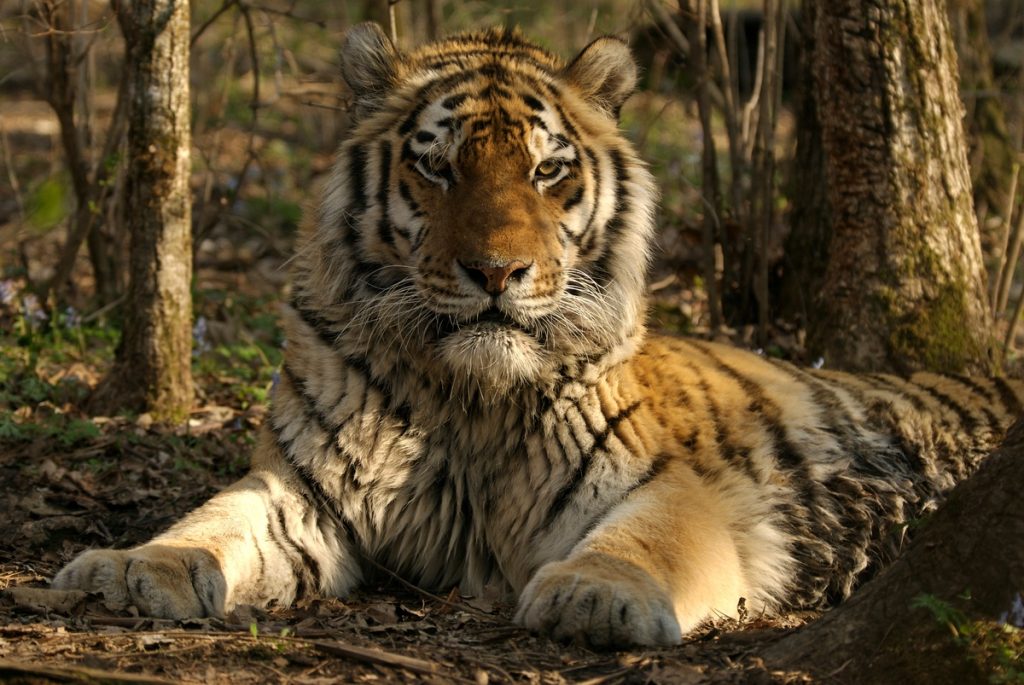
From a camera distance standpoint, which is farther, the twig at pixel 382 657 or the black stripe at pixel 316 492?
the black stripe at pixel 316 492

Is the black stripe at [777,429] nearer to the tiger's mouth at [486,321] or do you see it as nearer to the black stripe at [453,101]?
the tiger's mouth at [486,321]

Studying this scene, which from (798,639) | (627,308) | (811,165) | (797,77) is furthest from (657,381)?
(797,77)

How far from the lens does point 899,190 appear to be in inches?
199

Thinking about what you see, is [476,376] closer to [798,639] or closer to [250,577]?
[250,577]

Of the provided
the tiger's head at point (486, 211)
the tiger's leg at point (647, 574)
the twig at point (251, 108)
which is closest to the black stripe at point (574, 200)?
the tiger's head at point (486, 211)

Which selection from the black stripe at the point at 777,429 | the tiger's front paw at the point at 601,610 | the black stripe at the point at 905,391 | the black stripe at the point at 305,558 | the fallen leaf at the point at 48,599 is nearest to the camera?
the tiger's front paw at the point at 601,610

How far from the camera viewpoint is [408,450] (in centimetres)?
389

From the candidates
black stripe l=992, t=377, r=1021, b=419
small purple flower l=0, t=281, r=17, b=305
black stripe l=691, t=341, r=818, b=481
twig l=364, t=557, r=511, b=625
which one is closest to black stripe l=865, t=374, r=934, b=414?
black stripe l=992, t=377, r=1021, b=419

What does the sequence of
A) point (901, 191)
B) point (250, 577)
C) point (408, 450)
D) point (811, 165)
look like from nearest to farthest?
1. point (250, 577)
2. point (408, 450)
3. point (901, 191)
4. point (811, 165)

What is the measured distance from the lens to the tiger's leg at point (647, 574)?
10.5ft

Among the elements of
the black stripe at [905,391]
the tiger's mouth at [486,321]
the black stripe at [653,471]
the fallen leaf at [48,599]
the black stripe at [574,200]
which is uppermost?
the black stripe at [574,200]

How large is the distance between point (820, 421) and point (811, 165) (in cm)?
219

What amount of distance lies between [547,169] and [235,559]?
1.56 meters

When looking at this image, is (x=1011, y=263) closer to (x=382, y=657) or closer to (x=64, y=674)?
(x=382, y=657)
